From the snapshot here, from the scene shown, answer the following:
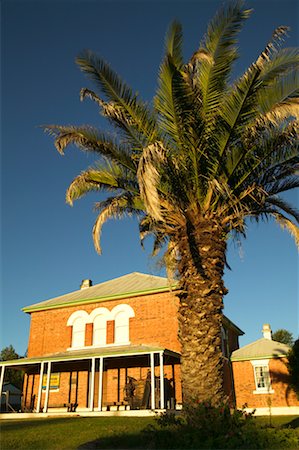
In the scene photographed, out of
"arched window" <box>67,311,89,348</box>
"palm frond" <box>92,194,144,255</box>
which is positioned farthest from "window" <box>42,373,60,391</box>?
"palm frond" <box>92,194,144,255</box>

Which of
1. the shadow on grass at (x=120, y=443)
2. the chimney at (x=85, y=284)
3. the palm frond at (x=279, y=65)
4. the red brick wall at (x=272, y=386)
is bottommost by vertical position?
the shadow on grass at (x=120, y=443)

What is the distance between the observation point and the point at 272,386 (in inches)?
876

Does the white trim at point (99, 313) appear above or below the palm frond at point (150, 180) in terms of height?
above

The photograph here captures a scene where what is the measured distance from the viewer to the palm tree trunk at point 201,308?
8.55m

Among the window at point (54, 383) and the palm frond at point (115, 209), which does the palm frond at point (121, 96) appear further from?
the window at point (54, 383)

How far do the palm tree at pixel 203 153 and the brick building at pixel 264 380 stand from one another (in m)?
14.5

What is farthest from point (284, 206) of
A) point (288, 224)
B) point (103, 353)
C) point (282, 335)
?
point (282, 335)

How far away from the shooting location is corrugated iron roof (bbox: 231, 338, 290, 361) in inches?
901

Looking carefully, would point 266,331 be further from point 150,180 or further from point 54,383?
point 150,180

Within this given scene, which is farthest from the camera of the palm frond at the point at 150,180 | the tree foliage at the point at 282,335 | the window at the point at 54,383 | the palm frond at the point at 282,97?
the tree foliage at the point at 282,335

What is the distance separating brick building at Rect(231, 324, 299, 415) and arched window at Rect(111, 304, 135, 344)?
6615 millimetres

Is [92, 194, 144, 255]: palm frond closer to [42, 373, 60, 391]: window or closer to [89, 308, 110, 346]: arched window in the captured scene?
[89, 308, 110, 346]: arched window

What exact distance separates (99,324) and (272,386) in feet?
34.4

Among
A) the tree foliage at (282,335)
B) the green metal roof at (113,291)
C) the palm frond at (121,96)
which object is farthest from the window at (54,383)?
the tree foliage at (282,335)
